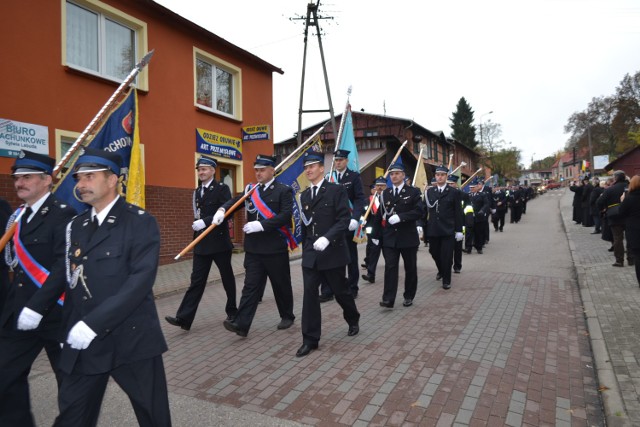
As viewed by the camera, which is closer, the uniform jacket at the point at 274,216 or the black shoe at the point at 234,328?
the black shoe at the point at 234,328

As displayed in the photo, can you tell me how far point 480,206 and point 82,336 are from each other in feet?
41.8

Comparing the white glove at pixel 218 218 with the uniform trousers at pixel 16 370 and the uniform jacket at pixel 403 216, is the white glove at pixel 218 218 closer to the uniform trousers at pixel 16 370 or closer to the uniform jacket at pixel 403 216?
the uniform trousers at pixel 16 370

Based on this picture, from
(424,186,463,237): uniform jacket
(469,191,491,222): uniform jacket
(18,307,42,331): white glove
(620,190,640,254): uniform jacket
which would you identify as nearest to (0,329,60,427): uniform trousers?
(18,307,42,331): white glove

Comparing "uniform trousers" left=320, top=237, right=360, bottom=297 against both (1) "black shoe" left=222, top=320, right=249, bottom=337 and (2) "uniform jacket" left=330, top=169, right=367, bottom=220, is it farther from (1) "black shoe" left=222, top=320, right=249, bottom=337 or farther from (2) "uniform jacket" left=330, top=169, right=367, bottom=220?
(1) "black shoe" left=222, top=320, right=249, bottom=337

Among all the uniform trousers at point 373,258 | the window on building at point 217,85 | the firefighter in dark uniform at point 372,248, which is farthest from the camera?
the window on building at point 217,85

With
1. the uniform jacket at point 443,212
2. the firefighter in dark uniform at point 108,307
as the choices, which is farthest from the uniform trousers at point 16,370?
the uniform jacket at point 443,212

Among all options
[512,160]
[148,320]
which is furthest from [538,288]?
[512,160]

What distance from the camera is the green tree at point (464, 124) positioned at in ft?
230

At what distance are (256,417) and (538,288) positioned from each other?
637cm

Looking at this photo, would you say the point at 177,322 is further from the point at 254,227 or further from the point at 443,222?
the point at 443,222

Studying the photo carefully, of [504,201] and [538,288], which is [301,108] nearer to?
[504,201]

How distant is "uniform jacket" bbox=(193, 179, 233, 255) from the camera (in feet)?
18.2

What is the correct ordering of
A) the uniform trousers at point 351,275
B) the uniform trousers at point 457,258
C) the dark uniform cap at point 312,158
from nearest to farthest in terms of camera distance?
the dark uniform cap at point 312,158
the uniform trousers at point 351,275
the uniform trousers at point 457,258

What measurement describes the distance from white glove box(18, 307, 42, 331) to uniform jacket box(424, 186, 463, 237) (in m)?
6.42
